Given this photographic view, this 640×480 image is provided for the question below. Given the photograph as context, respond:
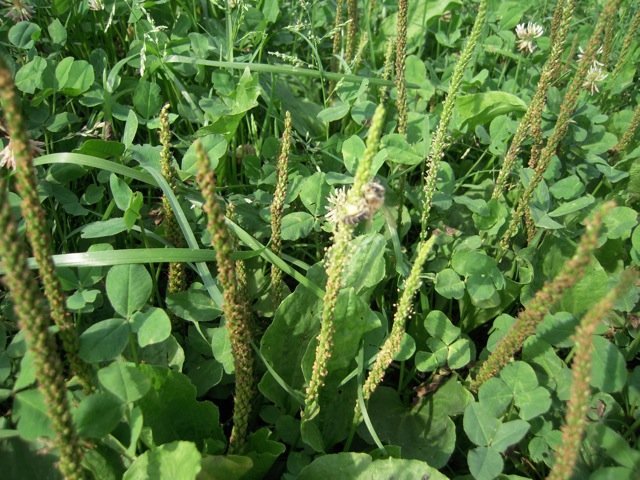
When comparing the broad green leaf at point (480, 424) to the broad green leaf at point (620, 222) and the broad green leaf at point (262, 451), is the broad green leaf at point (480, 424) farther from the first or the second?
the broad green leaf at point (620, 222)

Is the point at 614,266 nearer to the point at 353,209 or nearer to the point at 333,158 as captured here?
the point at 333,158

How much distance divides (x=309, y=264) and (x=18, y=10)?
1.70 metres

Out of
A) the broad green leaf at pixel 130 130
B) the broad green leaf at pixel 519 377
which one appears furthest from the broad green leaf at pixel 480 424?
the broad green leaf at pixel 130 130

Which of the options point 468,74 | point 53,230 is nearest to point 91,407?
point 53,230

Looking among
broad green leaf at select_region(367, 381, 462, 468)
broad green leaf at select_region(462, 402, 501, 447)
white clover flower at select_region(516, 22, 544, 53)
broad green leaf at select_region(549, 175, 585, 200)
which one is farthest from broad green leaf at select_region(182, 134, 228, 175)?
white clover flower at select_region(516, 22, 544, 53)

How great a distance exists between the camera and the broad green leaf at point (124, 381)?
1.59 m

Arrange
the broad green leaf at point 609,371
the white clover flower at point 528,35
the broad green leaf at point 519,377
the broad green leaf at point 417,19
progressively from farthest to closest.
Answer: the broad green leaf at point 417,19 → the white clover flower at point 528,35 → the broad green leaf at point 519,377 → the broad green leaf at point 609,371

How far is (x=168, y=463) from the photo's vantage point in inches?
64.3

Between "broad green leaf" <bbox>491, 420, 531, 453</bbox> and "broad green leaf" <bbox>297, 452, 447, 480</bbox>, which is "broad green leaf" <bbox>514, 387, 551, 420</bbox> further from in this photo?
"broad green leaf" <bbox>297, 452, 447, 480</bbox>

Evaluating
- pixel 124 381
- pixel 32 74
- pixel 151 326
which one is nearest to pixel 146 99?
pixel 32 74

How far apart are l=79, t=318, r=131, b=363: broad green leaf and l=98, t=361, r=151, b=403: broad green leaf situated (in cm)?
4

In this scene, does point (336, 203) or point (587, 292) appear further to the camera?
point (587, 292)

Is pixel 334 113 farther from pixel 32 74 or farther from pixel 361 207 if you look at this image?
pixel 361 207

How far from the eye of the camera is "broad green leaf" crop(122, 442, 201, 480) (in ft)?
5.18
